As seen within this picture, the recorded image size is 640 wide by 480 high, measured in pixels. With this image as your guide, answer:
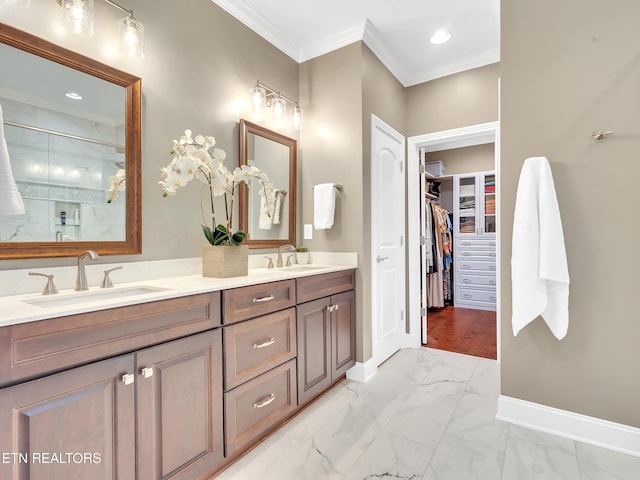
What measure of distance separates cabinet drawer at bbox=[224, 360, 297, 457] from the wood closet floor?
1969mm

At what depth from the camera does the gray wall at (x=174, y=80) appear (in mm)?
1580

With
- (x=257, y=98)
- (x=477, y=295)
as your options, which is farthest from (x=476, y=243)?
(x=257, y=98)

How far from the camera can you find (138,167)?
170 centimetres

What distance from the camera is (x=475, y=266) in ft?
16.0

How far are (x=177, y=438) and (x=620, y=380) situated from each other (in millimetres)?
2186

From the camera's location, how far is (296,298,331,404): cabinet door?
→ 2.02m

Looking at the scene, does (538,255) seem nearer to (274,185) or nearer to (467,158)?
(274,185)

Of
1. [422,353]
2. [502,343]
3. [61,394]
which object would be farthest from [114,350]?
[422,353]

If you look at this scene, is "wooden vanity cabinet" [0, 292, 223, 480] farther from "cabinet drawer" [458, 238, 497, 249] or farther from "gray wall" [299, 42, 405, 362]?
"cabinet drawer" [458, 238, 497, 249]

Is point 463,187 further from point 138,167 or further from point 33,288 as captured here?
point 33,288

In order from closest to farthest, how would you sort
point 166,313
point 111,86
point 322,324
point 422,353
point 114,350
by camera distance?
point 114,350 → point 166,313 → point 111,86 → point 322,324 → point 422,353

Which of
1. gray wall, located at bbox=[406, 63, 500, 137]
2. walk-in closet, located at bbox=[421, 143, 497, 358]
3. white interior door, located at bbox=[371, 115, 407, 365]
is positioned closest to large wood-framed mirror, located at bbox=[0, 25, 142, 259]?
white interior door, located at bbox=[371, 115, 407, 365]

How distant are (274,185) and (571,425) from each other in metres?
2.41

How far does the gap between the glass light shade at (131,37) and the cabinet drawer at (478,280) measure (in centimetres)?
480
